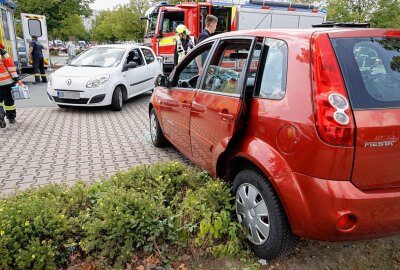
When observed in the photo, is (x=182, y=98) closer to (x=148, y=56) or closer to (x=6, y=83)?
(x=6, y=83)

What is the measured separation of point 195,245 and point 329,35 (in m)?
1.89

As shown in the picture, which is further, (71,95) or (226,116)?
(71,95)

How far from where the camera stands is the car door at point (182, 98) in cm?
393

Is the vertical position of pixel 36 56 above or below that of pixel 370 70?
below

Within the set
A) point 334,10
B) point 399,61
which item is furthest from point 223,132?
point 334,10

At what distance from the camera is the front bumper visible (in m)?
7.84

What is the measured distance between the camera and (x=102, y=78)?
26.3ft

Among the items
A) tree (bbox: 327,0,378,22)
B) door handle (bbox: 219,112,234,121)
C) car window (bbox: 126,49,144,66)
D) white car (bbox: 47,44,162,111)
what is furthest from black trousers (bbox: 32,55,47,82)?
tree (bbox: 327,0,378,22)

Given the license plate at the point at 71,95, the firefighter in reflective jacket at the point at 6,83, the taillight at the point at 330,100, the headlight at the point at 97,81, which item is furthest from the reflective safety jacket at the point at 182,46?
the taillight at the point at 330,100

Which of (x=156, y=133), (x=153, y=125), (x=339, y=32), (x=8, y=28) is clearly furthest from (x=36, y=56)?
(x=339, y=32)

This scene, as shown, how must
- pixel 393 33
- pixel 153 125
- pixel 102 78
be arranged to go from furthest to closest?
pixel 102 78, pixel 153 125, pixel 393 33

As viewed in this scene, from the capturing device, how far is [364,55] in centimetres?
237

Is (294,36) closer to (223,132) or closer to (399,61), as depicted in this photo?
(399,61)

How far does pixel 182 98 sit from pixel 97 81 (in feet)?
14.8
